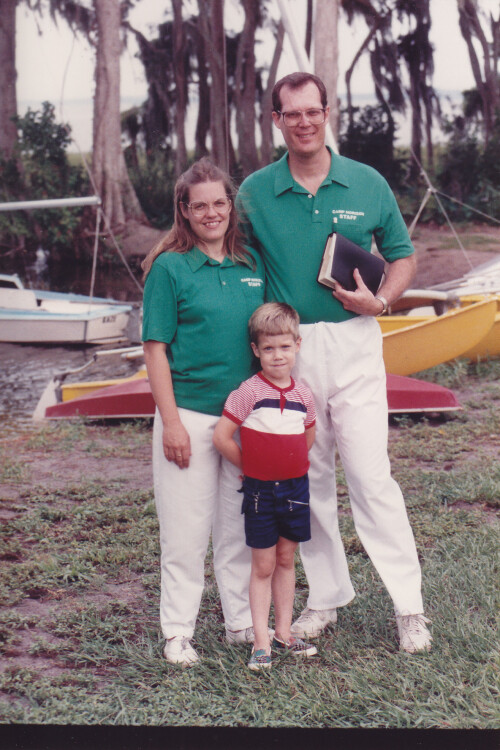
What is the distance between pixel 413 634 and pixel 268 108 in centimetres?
778

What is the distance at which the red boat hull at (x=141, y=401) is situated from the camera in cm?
632

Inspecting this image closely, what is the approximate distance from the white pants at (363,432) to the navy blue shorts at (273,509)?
21 cm

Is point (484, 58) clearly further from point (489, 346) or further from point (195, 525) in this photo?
point (195, 525)

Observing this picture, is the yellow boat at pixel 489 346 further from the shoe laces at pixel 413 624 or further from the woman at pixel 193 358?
the woman at pixel 193 358

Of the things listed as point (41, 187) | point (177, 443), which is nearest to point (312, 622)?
point (177, 443)

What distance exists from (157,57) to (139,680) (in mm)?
8775

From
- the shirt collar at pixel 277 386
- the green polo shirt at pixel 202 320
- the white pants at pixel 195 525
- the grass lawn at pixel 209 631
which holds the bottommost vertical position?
the grass lawn at pixel 209 631

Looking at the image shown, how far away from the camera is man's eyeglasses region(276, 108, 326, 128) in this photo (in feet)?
8.51

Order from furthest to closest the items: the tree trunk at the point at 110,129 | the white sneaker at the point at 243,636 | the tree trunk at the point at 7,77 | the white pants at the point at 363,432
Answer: the tree trunk at the point at 110,129 → the tree trunk at the point at 7,77 → the white sneaker at the point at 243,636 → the white pants at the point at 363,432

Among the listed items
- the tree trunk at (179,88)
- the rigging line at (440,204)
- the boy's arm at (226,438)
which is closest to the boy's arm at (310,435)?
the boy's arm at (226,438)

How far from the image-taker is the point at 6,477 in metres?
5.41

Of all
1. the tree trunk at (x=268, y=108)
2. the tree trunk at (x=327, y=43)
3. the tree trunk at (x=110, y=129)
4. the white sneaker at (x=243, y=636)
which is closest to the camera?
the white sneaker at (x=243, y=636)

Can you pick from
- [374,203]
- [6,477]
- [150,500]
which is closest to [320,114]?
[374,203]

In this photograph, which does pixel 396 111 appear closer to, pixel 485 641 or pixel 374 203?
pixel 374 203
